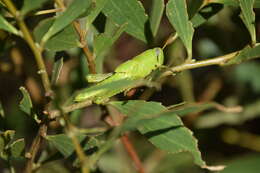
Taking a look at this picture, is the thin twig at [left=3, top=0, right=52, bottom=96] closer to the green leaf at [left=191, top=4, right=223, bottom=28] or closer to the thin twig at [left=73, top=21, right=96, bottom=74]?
the thin twig at [left=73, top=21, right=96, bottom=74]

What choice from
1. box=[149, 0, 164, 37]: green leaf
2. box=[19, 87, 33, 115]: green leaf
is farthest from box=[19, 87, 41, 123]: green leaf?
box=[149, 0, 164, 37]: green leaf

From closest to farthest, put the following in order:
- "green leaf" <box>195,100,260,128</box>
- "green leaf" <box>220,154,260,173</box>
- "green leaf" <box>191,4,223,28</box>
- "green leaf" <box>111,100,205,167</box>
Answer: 1. "green leaf" <box>220,154,260,173</box>
2. "green leaf" <box>111,100,205,167</box>
3. "green leaf" <box>191,4,223,28</box>
4. "green leaf" <box>195,100,260,128</box>

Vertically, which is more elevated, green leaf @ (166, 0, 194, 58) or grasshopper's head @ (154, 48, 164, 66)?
green leaf @ (166, 0, 194, 58)

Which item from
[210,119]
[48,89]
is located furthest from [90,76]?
[210,119]

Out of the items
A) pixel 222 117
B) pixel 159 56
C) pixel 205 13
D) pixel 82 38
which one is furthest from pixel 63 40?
pixel 222 117

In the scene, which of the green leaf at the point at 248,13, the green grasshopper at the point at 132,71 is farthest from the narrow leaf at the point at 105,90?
the green leaf at the point at 248,13

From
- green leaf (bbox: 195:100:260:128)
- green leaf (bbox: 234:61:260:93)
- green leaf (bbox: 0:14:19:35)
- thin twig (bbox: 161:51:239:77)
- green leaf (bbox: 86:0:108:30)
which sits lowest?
green leaf (bbox: 195:100:260:128)

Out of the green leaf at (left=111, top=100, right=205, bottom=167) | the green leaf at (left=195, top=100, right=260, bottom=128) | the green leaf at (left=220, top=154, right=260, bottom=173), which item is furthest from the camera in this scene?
the green leaf at (left=195, top=100, right=260, bottom=128)

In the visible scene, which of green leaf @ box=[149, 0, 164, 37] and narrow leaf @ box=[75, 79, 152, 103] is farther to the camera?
green leaf @ box=[149, 0, 164, 37]
